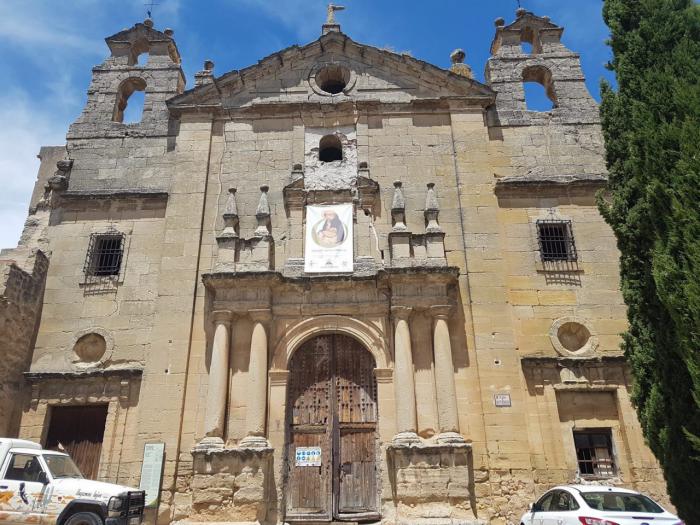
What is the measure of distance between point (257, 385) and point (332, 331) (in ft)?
6.45

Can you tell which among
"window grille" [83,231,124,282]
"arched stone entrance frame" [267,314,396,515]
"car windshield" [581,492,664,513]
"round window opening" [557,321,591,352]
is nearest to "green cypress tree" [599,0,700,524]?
"car windshield" [581,492,664,513]

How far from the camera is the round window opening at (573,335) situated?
12.7 metres

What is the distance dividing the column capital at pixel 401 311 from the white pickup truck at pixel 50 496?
234 inches

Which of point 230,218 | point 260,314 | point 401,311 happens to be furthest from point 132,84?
point 401,311

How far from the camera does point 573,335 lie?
1283 centimetres

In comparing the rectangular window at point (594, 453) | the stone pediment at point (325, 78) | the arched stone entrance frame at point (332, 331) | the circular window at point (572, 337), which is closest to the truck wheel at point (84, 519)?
the arched stone entrance frame at point (332, 331)

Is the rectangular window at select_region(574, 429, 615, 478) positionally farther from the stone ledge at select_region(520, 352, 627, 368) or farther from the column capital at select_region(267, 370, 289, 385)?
the column capital at select_region(267, 370, 289, 385)

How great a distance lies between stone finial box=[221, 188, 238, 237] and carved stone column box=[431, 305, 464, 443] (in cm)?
484

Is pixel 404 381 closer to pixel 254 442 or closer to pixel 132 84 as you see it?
pixel 254 442

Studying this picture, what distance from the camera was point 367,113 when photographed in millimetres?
15047

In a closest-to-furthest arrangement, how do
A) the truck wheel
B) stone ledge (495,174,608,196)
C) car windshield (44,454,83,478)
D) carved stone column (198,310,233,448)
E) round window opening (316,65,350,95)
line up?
1. the truck wheel
2. car windshield (44,454,83,478)
3. carved stone column (198,310,233,448)
4. stone ledge (495,174,608,196)
5. round window opening (316,65,350,95)

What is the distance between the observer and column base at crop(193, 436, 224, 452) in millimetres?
11305

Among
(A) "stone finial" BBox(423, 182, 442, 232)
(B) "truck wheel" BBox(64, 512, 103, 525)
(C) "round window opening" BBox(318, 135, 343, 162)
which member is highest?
(C) "round window opening" BBox(318, 135, 343, 162)

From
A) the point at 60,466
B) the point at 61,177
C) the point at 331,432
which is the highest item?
the point at 61,177
